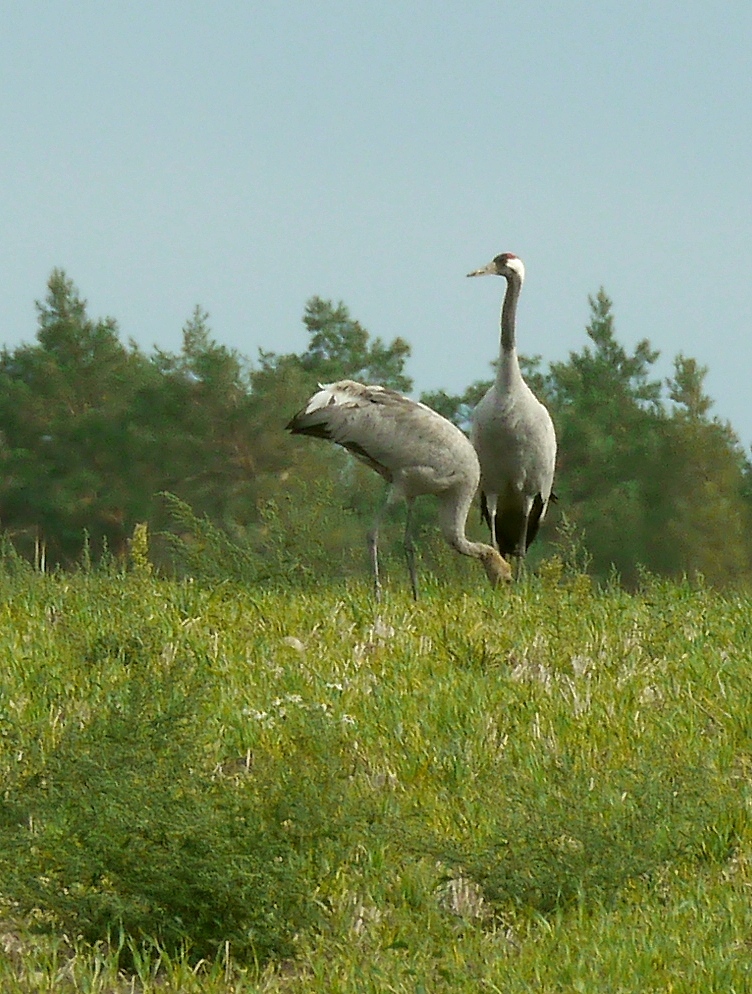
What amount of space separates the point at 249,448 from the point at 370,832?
1388 inches

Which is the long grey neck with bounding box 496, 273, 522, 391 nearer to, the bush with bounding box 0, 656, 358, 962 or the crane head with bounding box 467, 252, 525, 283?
the crane head with bounding box 467, 252, 525, 283

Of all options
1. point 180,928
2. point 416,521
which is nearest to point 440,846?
point 180,928

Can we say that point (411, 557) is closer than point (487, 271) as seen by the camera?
Yes

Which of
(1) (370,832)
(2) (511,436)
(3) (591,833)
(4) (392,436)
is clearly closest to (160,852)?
(1) (370,832)

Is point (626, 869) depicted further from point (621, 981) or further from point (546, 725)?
point (546, 725)

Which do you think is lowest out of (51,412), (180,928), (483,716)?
(180,928)

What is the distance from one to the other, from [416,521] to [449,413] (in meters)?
5.36

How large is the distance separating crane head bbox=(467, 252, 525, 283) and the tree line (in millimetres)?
22702

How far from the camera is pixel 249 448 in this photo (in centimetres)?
3978

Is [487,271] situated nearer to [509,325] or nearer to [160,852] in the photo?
[509,325]

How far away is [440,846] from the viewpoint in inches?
185

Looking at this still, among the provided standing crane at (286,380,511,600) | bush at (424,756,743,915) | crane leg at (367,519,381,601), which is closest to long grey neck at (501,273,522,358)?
standing crane at (286,380,511,600)

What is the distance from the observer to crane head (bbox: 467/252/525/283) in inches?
507

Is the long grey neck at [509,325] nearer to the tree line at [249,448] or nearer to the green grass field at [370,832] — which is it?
the green grass field at [370,832]
